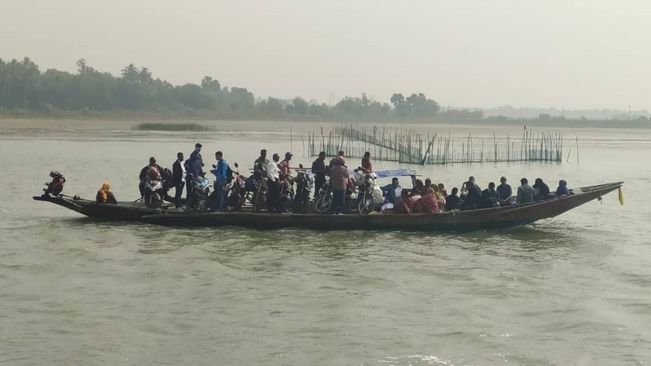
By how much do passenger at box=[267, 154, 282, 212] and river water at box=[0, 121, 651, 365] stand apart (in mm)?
601

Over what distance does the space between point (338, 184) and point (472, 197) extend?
3.09 meters

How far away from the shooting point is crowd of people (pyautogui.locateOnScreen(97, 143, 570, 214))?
18.9 metres

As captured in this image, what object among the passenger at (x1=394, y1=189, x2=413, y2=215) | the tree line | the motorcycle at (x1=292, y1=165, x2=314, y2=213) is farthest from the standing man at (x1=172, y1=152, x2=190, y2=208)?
the tree line

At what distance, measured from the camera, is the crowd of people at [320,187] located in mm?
18922

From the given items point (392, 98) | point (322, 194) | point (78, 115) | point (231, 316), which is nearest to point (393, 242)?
point (322, 194)

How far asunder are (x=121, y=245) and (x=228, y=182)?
3060 mm

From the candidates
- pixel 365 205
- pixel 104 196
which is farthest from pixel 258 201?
pixel 104 196

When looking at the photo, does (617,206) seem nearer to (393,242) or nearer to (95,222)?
(393,242)

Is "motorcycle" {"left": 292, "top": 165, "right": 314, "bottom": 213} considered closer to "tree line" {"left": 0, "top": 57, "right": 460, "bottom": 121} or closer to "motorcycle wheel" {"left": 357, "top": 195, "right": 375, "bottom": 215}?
"motorcycle wheel" {"left": 357, "top": 195, "right": 375, "bottom": 215}

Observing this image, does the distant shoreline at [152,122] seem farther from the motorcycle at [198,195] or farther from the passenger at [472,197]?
the passenger at [472,197]

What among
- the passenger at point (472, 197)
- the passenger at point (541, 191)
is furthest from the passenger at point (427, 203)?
the passenger at point (541, 191)

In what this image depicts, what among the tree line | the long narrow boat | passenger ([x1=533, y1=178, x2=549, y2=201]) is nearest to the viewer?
the long narrow boat

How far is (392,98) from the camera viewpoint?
181 m

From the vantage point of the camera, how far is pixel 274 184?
62.5 feet
